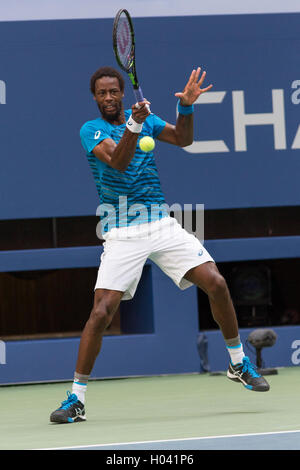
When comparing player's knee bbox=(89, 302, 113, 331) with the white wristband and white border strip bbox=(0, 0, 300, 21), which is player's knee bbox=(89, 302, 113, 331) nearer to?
the white wristband

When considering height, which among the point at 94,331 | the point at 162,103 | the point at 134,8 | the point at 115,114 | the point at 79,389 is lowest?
the point at 79,389

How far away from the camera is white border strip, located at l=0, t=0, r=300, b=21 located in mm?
8031

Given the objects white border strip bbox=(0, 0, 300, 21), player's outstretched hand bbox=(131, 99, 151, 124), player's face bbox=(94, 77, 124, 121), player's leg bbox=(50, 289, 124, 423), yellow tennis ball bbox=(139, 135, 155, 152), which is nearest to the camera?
player's outstretched hand bbox=(131, 99, 151, 124)

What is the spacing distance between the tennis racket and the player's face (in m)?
0.12

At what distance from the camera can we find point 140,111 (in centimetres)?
501

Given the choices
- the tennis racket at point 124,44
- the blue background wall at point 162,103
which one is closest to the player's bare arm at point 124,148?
the tennis racket at point 124,44

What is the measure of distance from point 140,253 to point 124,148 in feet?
2.09

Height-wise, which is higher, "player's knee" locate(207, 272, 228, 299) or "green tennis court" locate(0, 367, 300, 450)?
"player's knee" locate(207, 272, 228, 299)

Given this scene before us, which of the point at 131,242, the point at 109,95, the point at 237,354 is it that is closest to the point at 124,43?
the point at 109,95

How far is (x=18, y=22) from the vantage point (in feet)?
26.2

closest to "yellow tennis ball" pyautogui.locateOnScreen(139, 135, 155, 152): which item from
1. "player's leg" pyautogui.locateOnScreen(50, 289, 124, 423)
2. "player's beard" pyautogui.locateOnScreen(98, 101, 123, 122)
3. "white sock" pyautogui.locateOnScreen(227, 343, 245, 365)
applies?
"player's beard" pyautogui.locateOnScreen(98, 101, 123, 122)

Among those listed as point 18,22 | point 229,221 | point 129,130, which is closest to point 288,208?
point 229,221

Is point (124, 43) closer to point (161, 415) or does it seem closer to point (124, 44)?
point (124, 44)
